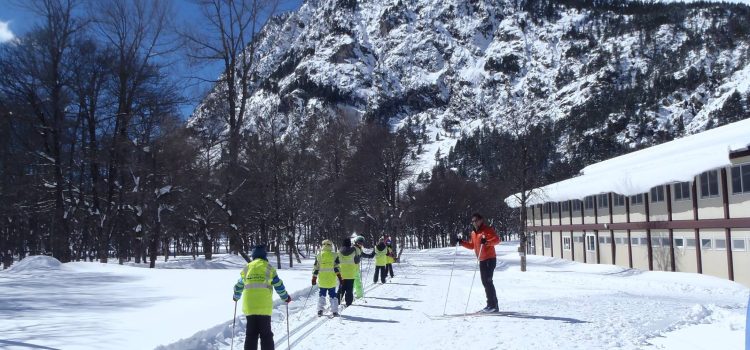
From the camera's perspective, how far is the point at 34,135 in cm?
2769

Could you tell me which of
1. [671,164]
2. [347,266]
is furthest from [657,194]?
[347,266]

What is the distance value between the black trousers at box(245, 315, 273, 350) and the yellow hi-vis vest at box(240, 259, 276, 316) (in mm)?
97

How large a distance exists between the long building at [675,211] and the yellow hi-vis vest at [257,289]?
1996 centimetres

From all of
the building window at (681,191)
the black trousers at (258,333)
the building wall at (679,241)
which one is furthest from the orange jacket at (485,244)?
the building window at (681,191)

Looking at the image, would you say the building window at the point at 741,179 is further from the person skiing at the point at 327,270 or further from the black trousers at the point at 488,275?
the person skiing at the point at 327,270

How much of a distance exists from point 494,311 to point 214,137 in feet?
81.3

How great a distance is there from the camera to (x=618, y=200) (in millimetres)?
34062

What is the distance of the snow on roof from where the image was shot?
22.3m

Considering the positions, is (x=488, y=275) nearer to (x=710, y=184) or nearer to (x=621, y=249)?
(x=710, y=184)

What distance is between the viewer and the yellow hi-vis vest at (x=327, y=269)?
12898 mm

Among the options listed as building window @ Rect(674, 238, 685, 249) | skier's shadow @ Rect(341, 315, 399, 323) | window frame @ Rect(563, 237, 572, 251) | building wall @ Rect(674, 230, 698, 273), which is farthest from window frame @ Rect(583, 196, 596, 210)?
skier's shadow @ Rect(341, 315, 399, 323)

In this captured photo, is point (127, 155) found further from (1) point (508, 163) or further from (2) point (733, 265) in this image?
(2) point (733, 265)

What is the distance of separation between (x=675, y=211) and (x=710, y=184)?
3328mm

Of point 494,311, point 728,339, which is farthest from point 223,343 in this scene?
point 728,339
